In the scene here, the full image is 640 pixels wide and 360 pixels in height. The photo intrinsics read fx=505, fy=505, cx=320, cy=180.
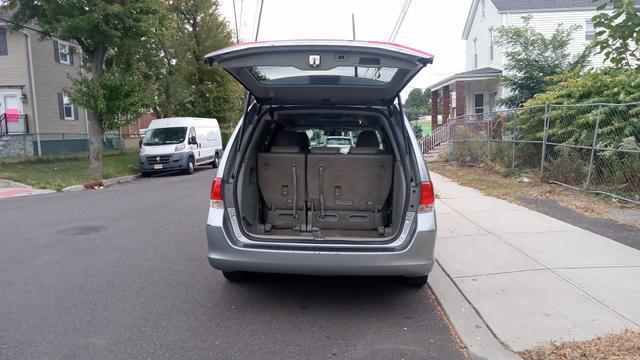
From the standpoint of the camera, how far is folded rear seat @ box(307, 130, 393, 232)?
5.04m

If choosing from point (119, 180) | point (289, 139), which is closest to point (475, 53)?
point (119, 180)

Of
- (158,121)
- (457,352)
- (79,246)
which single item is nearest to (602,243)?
(457,352)

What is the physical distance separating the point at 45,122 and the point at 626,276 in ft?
84.3

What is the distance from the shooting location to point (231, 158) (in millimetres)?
4512

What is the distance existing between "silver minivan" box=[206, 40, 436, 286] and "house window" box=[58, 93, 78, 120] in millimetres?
23639

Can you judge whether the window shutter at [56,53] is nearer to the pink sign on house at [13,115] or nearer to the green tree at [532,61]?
the pink sign on house at [13,115]

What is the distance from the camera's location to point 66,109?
26391 mm

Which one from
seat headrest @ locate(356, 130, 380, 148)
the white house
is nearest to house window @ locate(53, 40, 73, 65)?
the white house

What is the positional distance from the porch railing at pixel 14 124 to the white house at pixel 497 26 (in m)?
20.2

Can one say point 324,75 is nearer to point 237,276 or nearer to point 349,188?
point 349,188

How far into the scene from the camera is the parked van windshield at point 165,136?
1942cm

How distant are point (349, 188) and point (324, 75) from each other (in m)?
1.27

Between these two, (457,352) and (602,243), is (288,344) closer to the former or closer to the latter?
(457,352)

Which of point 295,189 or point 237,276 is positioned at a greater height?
point 295,189
